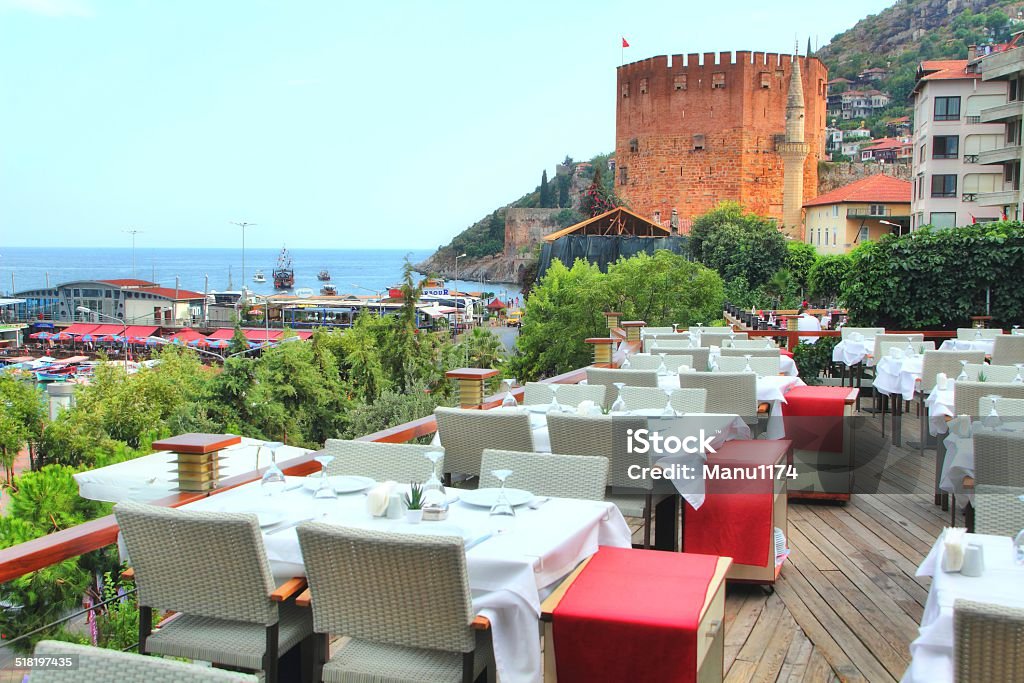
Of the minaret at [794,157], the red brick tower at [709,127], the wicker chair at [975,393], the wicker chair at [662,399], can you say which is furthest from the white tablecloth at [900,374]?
the minaret at [794,157]

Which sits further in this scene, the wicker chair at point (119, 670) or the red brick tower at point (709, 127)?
the red brick tower at point (709, 127)

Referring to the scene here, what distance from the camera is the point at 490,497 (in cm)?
353

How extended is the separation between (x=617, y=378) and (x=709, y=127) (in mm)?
42561

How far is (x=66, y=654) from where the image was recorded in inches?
73.6

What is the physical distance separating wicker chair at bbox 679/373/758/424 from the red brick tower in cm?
Answer: 4251

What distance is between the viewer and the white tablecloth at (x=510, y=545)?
9.34ft

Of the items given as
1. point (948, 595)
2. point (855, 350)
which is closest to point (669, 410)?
point (948, 595)

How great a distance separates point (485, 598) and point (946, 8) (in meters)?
126

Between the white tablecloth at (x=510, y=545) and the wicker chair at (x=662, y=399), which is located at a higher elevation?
the wicker chair at (x=662, y=399)

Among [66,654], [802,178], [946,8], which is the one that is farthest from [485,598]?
[946,8]

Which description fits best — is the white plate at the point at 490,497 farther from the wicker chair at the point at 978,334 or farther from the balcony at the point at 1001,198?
the balcony at the point at 1001,198

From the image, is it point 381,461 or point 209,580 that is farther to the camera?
point 381,461

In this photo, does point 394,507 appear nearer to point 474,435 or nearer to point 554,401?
point 474,435

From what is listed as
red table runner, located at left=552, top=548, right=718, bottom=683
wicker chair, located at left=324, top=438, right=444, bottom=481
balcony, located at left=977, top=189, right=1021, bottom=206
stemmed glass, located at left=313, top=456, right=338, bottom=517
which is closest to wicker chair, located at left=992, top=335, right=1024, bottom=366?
wicker chair, located at left=324, top=438, right=444, bottom=481
